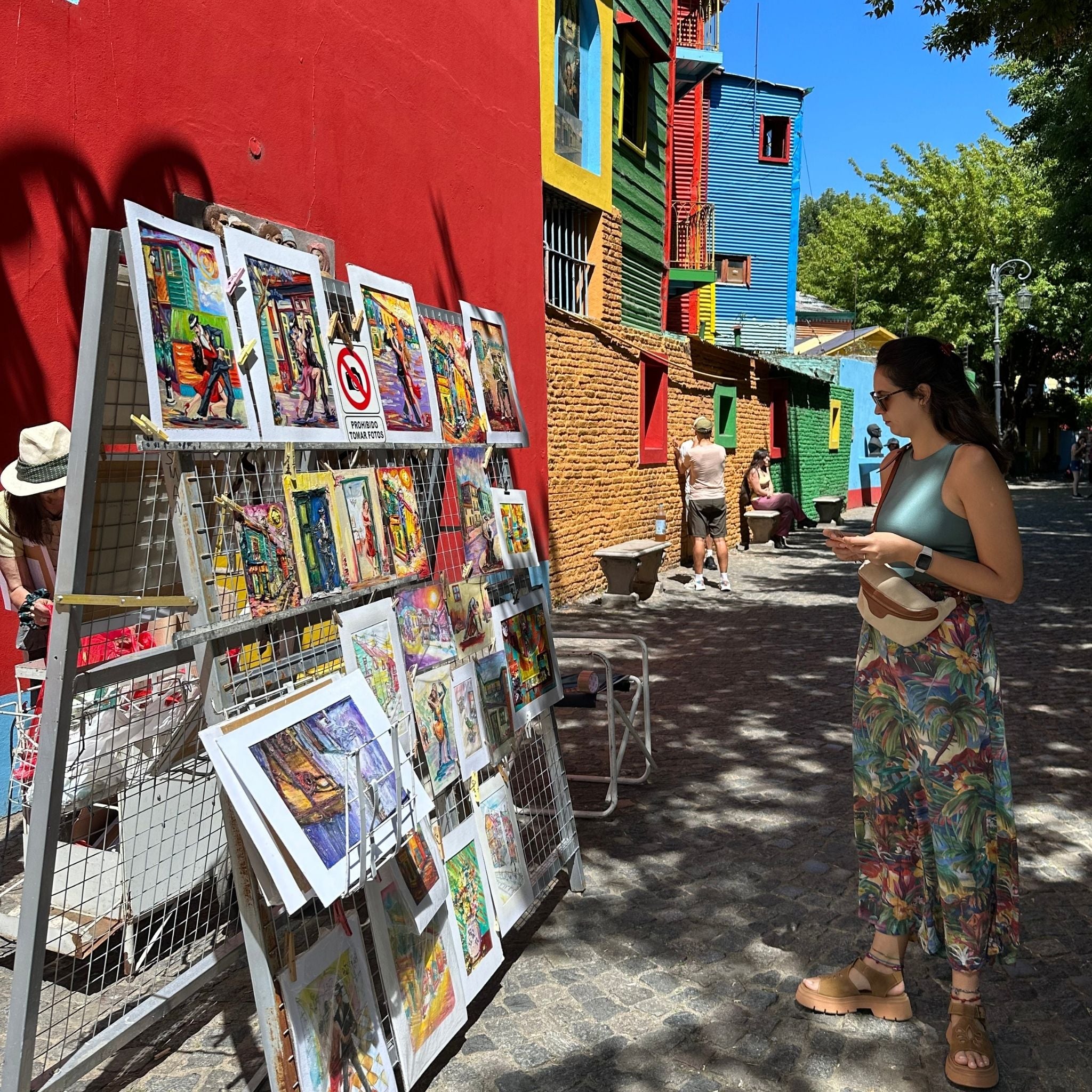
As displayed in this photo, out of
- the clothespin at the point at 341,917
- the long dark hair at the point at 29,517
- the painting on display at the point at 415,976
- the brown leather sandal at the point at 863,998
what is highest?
the long dark hair at the point at 29,517

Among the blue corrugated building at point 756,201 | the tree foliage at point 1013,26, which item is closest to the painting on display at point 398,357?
the tree foliage at point 1013,26

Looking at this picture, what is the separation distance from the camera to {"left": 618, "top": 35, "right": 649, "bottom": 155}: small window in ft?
48.1

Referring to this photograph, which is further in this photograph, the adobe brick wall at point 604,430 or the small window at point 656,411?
the small window at point 656,411

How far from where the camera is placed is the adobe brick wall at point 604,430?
11047 mm

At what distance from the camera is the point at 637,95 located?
1477 centimetres

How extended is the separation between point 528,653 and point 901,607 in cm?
147

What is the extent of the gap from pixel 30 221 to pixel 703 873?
3.94 metres

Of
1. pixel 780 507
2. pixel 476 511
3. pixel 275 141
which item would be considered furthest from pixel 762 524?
pixel 476 511

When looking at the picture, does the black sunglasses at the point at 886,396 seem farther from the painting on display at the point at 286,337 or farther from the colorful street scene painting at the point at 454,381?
the painting on display at the point at 286,337

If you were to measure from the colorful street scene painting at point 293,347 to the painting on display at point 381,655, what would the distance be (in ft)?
1.68

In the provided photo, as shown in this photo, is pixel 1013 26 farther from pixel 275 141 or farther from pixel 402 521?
pixel 402 521

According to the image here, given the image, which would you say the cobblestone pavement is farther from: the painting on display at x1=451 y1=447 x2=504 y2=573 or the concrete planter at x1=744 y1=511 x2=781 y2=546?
the concrete planter at x1=744 y1=511 x2=781 y2=546

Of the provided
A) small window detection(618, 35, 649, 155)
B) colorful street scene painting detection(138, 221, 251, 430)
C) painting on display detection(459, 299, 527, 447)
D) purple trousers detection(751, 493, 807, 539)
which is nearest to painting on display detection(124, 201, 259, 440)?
colorful street scene painting detection(138, 221, 251, 430)

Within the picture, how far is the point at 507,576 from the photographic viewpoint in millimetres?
3893
